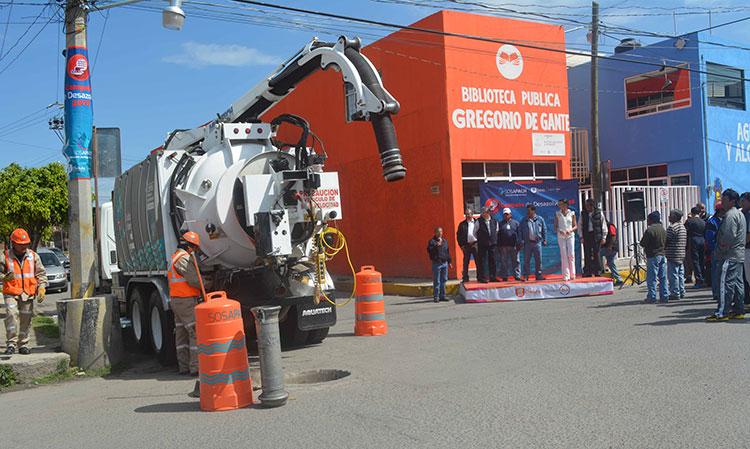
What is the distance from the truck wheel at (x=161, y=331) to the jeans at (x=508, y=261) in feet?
27.1

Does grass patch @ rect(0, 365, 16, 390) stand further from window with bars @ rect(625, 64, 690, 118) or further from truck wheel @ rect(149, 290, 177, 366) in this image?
window with bars @ rect(625, 64, 690, 118)

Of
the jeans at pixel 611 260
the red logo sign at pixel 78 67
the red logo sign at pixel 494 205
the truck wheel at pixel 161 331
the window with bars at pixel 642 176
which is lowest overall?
the truck wheel at pixel 161 331

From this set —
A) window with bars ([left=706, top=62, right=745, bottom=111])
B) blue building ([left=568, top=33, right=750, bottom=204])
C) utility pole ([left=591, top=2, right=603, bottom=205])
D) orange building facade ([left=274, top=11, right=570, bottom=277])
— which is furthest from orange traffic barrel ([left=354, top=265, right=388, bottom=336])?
window with bars ([left=706, top=62, right=745, bottom=111])

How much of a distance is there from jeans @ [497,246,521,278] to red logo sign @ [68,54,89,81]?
377 inches

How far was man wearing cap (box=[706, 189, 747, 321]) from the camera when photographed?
33.7 ft

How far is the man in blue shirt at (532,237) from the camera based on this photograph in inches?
626

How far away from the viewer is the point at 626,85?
26.2 meters

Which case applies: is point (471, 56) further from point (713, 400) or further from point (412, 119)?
point (713, 400)

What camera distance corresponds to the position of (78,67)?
33.6ft

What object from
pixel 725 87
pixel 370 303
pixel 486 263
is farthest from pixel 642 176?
pixel 370 303

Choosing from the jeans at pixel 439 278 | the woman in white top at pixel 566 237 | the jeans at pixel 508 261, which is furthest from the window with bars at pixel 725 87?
the jeans at pixel 439 278

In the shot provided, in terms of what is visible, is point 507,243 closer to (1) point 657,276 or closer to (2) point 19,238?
(1) point 657,276

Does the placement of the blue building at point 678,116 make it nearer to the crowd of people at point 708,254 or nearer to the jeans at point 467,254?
the crowd of people at point 708,254

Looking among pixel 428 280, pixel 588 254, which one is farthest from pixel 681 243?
pixel 428 280
